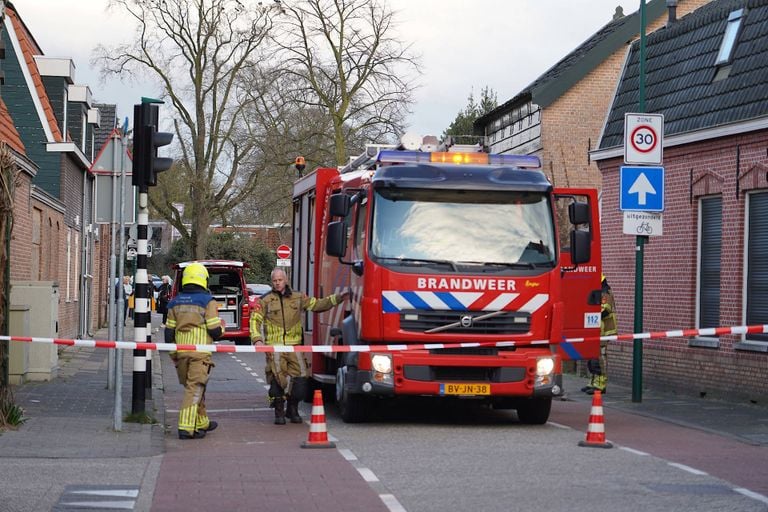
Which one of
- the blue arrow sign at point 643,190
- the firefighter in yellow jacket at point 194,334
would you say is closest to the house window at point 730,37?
the blue arrow sign at point 643,190

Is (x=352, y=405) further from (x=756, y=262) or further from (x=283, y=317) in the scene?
(x=756, y=262)

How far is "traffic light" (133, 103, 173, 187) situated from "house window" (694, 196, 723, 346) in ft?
32.4

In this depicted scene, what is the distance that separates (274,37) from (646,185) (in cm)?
3351

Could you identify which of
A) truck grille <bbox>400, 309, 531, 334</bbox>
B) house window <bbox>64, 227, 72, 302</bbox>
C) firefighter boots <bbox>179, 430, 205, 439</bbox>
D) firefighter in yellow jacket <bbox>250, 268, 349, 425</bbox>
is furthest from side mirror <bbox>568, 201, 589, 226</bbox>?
house window <bbox>64, 227, 72, 302</bbox>

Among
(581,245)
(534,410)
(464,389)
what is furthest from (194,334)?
(581,245)

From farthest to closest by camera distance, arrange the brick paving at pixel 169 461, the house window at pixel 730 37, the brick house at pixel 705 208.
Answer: the house window at pixel 730 37
the brick house at pixel 705 208
the brick paving at pixel 169 461

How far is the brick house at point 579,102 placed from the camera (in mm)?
39125

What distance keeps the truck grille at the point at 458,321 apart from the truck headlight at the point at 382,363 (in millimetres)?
371

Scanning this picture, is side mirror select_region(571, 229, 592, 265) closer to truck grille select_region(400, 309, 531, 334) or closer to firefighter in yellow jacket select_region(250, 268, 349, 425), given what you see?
truck grille select_region(400, 309, 531, 334)

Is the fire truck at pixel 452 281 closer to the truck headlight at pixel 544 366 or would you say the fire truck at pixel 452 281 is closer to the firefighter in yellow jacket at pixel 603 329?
the truck headlight at pixel 544 366

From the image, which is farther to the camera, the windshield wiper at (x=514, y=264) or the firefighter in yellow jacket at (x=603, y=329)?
the firefighter in yellow jacket at (x=603, y=329)

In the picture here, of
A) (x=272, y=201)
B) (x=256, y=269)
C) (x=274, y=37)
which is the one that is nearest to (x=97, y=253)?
(x=272, y=201)

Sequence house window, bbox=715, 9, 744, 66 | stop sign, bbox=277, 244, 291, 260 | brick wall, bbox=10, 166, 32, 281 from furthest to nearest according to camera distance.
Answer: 1. stop sign, bbox=277, 244, 291, 260
2. brick wall, bbox=10, 166, 32, 281
3. house window, bbox=715, 9, 744, 66

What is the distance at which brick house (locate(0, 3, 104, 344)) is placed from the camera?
3092 centimetres
